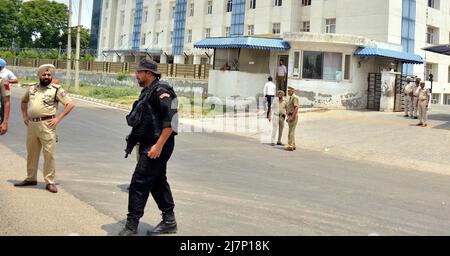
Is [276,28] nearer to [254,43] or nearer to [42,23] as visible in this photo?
[254,43]

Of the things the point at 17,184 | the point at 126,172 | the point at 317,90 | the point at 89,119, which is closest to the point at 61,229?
the point at 17,184

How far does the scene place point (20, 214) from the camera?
507cm

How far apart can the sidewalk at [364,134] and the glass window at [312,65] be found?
243cm

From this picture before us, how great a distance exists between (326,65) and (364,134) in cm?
822

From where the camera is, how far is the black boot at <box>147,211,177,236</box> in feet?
15.3

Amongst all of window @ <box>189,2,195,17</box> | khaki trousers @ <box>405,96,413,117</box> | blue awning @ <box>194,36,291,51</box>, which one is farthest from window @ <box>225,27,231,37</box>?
khaki trousers @ <box>405,96,413,117</box>

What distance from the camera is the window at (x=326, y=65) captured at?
75.2 feet

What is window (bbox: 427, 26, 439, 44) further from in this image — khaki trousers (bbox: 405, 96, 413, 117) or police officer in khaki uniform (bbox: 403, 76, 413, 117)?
khaki trousers (bbox: 405, 96, 413, 117)

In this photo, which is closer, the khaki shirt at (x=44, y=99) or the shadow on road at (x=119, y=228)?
the shadow on road at (x=119, y=228)

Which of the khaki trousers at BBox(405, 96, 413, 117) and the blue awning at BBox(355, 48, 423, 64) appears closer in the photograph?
the khaki trousers at BBox(405, 96, 413, 117)

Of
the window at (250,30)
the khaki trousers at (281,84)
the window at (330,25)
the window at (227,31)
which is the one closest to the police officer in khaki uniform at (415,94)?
the khaki trousers at (281,84)

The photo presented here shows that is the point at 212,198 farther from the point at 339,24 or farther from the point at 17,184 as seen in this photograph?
the point at 339,24

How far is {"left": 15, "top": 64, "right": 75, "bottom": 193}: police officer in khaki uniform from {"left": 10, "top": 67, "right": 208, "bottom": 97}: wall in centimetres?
2135

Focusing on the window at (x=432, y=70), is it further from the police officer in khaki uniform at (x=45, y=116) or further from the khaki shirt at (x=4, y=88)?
the police officer in khaki uniform at (x=45, y=116)
